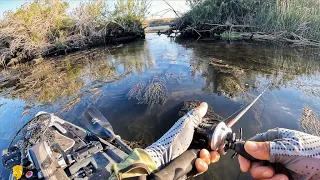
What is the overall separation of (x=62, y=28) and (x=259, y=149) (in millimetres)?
15063

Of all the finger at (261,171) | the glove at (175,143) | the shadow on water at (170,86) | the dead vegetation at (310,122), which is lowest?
the dead vegetation at (310,122)

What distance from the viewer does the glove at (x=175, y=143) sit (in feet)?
8.66

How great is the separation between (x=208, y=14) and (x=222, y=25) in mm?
1258

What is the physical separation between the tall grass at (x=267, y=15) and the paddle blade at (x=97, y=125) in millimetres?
10915

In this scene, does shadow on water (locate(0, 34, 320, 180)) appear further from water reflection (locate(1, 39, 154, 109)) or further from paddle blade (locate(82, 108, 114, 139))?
paddle blade (locate(82, 108, 114, 139))

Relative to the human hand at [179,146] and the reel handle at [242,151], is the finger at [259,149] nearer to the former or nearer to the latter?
the reel handle at [242,151]

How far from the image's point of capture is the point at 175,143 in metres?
2.79

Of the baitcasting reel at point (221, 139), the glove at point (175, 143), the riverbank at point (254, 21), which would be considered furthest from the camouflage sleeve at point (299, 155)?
the riverbank at point (254, 21)

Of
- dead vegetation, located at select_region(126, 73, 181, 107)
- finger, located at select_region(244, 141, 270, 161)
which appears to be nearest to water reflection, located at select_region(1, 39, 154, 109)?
dead vegetation, located at select_region(126, 73, 181, 107)

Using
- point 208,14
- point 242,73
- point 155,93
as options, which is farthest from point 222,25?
point 155,93

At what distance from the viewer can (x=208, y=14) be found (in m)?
15.3

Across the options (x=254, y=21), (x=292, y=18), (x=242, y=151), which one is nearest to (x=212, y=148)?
(x=242, y=151)

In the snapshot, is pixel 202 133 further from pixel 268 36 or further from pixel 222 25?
pixel 222 25

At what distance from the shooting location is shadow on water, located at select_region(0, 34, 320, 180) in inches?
214
